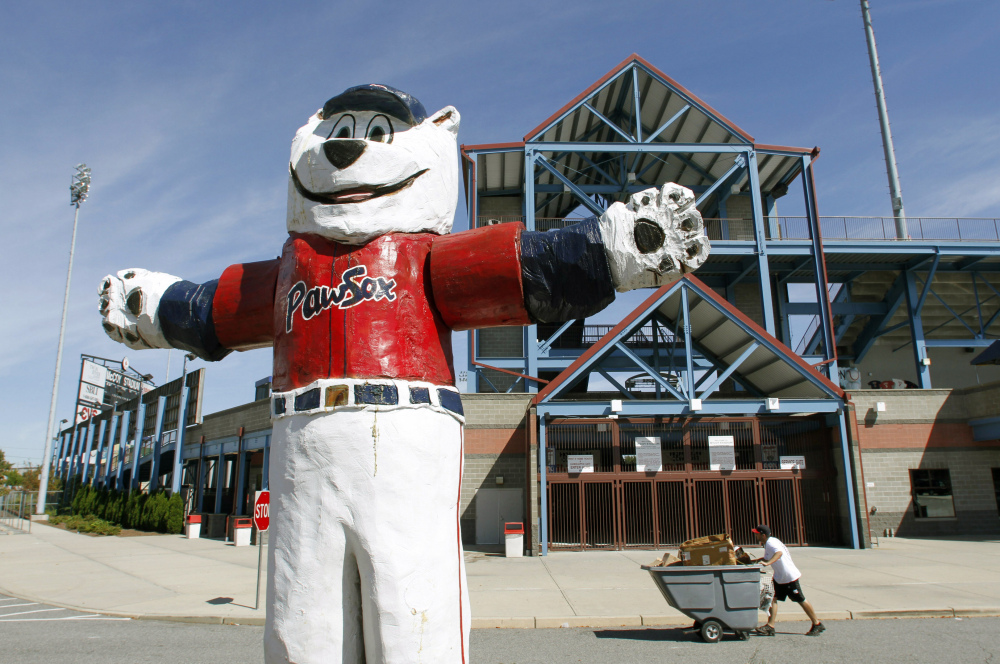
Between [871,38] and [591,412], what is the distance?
73.8 ft

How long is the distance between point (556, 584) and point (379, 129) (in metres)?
8.28

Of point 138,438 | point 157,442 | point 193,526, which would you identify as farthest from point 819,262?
point 138,438

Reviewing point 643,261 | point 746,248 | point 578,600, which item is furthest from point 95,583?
point 746,248

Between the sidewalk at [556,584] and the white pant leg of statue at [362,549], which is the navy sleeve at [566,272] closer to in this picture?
the white pant leg of statue at [362,549]

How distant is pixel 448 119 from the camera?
3.14 meters

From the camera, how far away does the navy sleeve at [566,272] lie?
260cm

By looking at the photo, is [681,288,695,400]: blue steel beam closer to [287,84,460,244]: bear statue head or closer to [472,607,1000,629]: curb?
[472,607,1000,629]: curb

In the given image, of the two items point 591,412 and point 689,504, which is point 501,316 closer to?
point 591,412

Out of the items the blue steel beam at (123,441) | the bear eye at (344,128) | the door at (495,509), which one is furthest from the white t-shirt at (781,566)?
the blue steel beam at (123,441)

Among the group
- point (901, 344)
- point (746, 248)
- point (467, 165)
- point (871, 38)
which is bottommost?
point (901, 344)

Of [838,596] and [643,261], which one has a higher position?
[643,261]

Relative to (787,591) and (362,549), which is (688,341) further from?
(362,549)

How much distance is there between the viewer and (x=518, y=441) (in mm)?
15797

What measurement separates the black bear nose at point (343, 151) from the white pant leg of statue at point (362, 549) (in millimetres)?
1029
